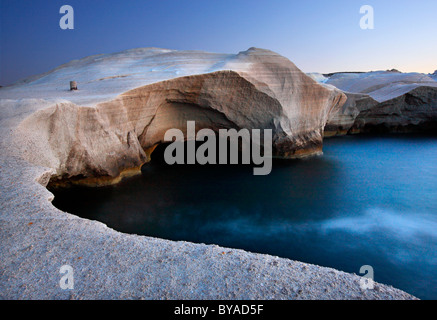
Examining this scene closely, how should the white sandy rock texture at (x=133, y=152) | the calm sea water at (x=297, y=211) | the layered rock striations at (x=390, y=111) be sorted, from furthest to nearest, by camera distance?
the layered rock striations at (x=390, y=111) → the calm sea water at (x=297, y=211) → the white sandy rock texture at (x=133, y=152)

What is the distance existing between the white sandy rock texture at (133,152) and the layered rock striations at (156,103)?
0.04 metres

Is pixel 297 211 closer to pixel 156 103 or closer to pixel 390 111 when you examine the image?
pixel 156 103

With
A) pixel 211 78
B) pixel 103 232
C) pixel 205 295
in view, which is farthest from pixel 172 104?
pixel 205 295

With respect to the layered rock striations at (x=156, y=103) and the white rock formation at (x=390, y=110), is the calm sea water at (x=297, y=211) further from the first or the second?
the white rock formation at (x=390, y=110)

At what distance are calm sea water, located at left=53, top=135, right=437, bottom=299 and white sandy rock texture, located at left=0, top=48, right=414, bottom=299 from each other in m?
1.36

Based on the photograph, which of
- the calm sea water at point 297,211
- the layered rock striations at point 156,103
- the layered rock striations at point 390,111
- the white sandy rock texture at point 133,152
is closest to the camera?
the white sandy rock texture at point 133,152

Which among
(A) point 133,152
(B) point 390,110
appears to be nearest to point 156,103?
(A) point 133,152

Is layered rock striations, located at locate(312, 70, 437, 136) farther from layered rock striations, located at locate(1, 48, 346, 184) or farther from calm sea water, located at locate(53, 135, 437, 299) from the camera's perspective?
calm sea water, located at locate(53, 135, 437, 299)

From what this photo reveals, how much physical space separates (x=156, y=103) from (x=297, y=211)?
20.9 ft

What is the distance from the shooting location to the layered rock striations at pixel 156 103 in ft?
27.9

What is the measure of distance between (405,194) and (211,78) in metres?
7.95

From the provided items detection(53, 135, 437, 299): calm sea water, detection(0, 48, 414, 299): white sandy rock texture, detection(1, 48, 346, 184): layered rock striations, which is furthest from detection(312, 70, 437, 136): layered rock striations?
detection(53, 135, 437, 299): calm sea water

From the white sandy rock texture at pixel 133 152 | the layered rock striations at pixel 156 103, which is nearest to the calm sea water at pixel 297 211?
the layered rock striations at pixel 156 103
